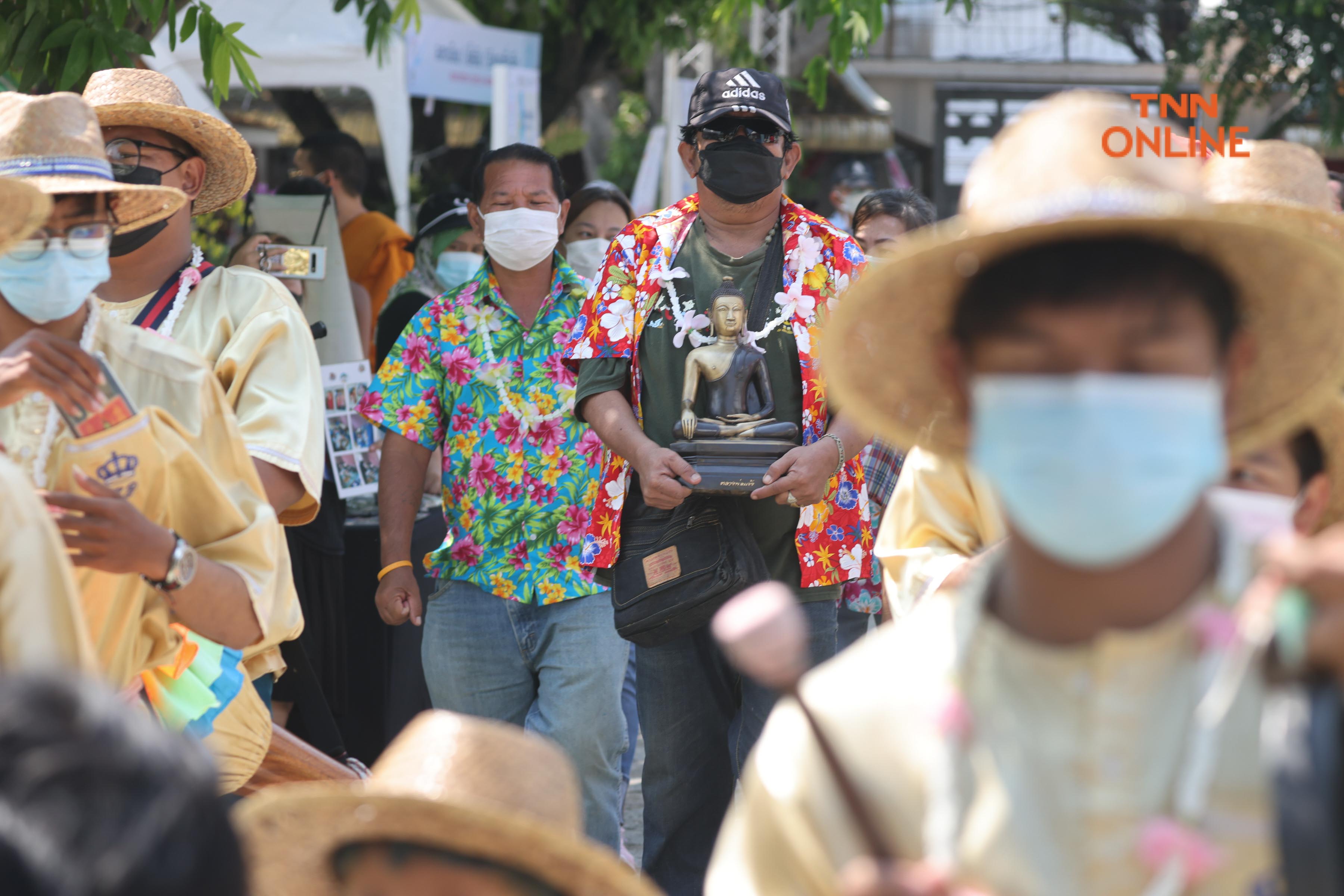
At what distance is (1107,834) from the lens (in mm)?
1559

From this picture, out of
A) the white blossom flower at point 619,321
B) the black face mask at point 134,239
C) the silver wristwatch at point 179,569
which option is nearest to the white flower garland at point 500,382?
the white blossom flower at point 619,321

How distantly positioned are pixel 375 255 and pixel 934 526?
5014 millimetres

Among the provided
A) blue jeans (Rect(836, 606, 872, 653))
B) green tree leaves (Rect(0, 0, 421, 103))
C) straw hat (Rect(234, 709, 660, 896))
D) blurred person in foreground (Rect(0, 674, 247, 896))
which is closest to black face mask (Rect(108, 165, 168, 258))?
green tree leaves (Rect(0, 0, 421, 103))

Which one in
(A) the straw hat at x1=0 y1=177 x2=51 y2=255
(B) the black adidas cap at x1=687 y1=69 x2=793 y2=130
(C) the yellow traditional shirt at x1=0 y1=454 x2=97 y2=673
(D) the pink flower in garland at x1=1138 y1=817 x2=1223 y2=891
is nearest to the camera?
(D) the pink flower in garland at x1=1138 y1=817 x2=1223 y2=891

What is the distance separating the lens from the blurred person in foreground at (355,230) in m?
7.59

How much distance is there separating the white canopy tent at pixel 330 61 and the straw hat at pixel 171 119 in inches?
207

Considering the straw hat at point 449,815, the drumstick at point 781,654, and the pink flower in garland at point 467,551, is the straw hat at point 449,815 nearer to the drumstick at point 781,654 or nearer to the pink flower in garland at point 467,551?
the drumstick at point 781,654

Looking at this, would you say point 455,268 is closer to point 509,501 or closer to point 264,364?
point 509,501

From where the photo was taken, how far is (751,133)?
4262mm

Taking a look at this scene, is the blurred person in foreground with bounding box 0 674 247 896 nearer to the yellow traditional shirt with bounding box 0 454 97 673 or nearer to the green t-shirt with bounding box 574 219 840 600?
the yellow traditional shirt with bounding box 0 454 97 673

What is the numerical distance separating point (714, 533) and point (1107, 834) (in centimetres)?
252

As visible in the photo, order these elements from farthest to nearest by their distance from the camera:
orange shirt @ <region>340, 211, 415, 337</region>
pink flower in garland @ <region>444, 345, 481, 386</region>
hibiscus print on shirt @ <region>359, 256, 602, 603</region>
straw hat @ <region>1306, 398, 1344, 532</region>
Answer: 1. orange shirt @ <region>340, 211, 415, 337</region>
2. pink flower in garland @ <region>444, 345, 481, 386</region>
3. hibiscus print on shirt @ <region>359, 256, 602, 603</region>
4. straw hat @ <region>1306, 398, 1344, 532</region>

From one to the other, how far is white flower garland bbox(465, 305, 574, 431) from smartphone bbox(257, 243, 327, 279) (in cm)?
A: 123

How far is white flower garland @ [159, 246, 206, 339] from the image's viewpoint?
353 centimetres
